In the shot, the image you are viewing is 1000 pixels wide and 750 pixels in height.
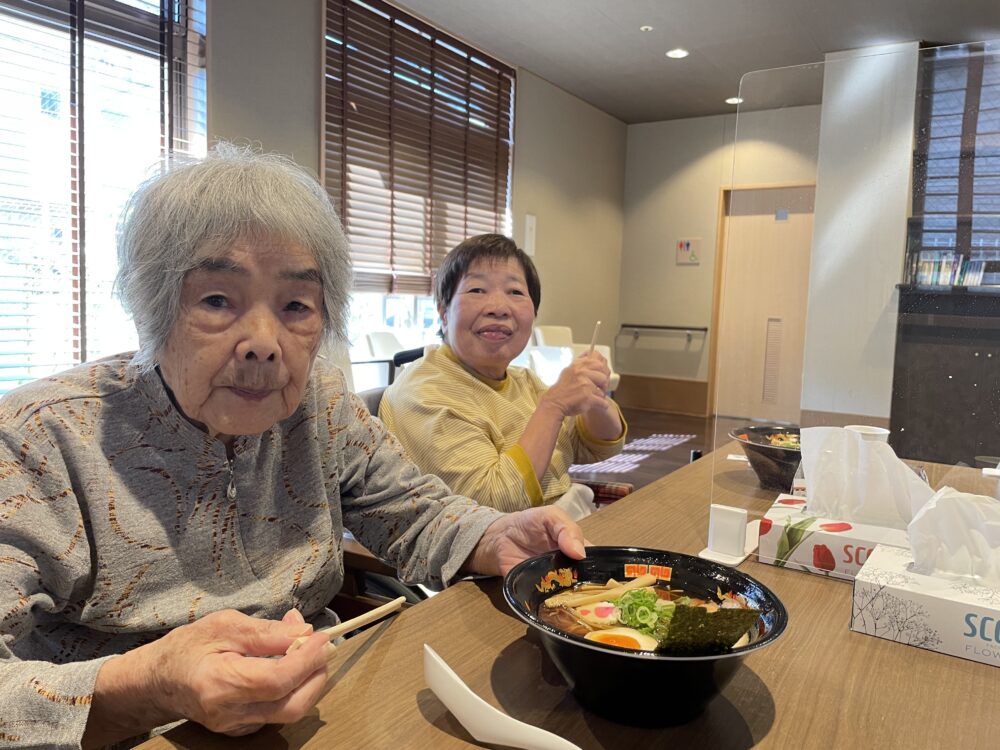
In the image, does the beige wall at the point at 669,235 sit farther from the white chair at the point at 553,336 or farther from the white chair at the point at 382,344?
the white chair at the point at 382,344

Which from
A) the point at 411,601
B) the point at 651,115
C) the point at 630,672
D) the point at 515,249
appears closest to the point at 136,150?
the point at 515,249

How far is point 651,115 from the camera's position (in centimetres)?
706

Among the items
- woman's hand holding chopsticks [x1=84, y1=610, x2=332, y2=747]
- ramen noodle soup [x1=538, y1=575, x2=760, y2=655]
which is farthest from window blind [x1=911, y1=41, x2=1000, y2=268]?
woman's hand holding chopsticks [x1=84, y1=610, x2=332, y2=747]

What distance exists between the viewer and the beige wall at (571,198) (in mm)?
5934

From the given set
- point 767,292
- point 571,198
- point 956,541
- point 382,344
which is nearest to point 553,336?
point 571,198

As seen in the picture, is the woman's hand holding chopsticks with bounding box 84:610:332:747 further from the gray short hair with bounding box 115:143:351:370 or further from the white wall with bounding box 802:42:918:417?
the white wall with bounding box 802:42:918:417

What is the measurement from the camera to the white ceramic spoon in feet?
1.94

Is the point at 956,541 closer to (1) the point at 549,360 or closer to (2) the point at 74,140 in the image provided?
(2) the point at 74,140

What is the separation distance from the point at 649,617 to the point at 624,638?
0.04 metres

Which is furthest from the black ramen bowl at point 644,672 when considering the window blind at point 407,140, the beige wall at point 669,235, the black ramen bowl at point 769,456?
the beige wall at point 669,235

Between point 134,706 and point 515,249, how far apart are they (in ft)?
4.43

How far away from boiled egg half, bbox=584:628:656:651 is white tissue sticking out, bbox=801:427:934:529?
54 centimetres

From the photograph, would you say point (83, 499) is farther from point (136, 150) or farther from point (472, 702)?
point (136, 150)

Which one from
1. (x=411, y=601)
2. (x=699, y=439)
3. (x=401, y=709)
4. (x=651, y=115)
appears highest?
(x=651, y=115)
